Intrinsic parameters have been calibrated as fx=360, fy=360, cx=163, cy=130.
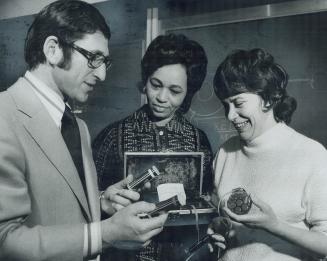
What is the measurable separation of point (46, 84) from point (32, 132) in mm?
143

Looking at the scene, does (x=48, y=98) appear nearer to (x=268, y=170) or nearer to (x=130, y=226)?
(x=130, y=226)

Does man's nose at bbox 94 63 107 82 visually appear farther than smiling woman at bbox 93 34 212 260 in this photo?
No

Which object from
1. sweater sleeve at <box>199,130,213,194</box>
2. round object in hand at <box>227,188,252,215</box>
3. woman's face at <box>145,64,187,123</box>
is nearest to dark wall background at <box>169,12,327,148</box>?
sweater sleeve at <box>199,130,213,194</box>

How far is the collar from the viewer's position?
796mm

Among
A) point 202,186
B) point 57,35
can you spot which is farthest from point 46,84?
point 202,186

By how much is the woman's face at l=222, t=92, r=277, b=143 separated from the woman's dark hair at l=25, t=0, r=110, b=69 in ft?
1.32

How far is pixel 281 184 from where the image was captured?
2.81ft

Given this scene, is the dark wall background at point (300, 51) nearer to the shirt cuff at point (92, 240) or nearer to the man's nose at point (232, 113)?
the man's nose at point (232, 113)

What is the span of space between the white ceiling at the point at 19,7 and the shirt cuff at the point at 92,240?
808mm

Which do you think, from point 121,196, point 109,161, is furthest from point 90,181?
point 109,161

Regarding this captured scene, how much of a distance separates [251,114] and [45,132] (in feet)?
1.65

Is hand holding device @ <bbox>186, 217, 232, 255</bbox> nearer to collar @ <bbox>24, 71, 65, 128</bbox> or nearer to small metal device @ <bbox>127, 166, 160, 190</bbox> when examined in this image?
small metal device @ <bbox>127, 166, 160, 190</bbox>

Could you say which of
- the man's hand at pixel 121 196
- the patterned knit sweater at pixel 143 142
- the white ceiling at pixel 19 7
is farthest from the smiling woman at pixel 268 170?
the white ceiling at pixel 19 7

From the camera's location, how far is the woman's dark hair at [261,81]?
0.92 metres
